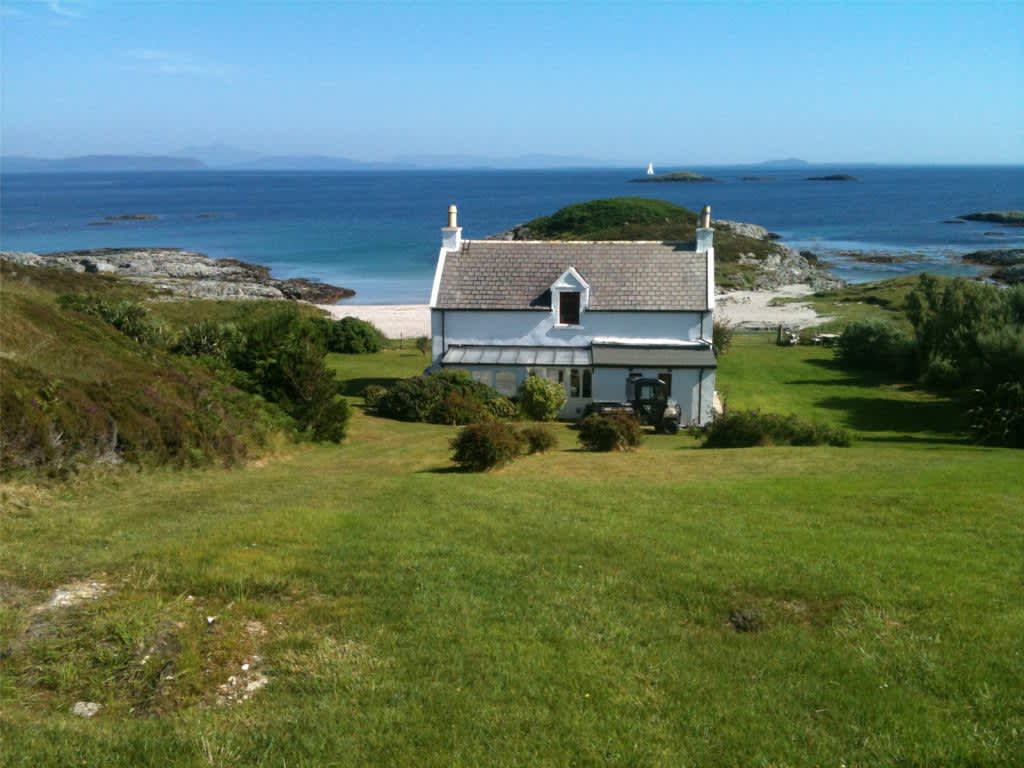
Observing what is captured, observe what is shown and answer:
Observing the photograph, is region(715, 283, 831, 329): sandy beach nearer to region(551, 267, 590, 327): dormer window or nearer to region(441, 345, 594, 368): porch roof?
region(551, 267, 590, 327): dormer window

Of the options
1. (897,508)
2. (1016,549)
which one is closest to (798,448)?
(897,508)

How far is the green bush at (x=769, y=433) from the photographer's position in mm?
23047

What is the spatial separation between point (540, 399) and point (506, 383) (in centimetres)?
256

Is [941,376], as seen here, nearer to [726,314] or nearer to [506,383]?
[506,383]

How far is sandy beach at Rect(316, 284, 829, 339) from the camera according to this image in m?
58.2

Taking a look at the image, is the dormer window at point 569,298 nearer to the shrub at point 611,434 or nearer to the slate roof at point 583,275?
the slate roof at point 583,275

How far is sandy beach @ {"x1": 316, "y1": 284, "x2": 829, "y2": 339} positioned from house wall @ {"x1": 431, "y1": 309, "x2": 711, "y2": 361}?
70.0 feet

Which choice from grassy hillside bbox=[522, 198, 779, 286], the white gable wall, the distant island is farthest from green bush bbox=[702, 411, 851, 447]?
the distant island

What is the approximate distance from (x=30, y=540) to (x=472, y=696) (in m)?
6.96

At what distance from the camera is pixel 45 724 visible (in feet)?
22.1

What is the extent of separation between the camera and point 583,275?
33.3 metres

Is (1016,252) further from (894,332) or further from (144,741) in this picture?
(144,741)

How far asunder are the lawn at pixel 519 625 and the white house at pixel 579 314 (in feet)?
51.1

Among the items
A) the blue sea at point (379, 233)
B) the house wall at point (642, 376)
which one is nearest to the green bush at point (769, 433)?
the house wall at point (642, 376)
